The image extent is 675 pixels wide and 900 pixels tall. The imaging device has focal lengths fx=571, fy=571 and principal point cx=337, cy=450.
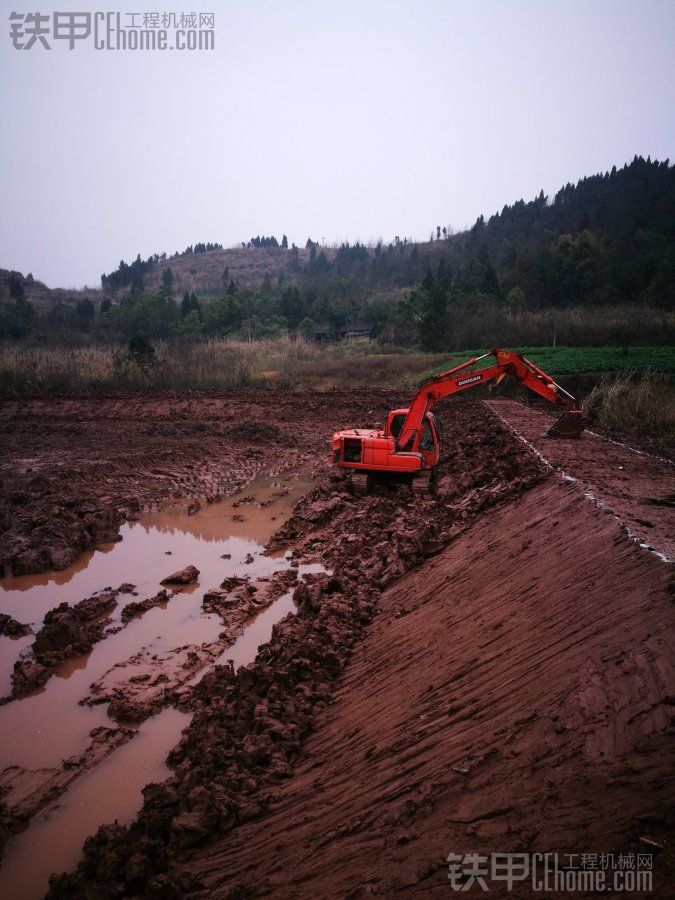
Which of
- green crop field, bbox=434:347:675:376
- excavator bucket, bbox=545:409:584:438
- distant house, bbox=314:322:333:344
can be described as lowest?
excavator bucket, bbox=545:409:584:438

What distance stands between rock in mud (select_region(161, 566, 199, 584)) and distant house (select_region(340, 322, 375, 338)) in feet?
133

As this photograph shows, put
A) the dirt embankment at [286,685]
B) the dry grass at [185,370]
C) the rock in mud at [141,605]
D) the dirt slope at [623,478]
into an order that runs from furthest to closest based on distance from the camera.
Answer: the dry grass at [185,370] < the rock in mud at [141,605] < the dirt slope at [623,478] < the dirt embankment at [286,685]

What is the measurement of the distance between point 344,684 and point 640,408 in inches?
463

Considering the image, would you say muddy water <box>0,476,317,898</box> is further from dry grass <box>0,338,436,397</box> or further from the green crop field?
the green crop field

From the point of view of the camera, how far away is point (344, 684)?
4965mm

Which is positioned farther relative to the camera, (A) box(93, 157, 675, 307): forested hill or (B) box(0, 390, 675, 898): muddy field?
(A) box(93, 157, 675, 307): forested hill

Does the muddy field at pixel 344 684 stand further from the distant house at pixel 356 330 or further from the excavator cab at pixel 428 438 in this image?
the distant house at pixel 356 330

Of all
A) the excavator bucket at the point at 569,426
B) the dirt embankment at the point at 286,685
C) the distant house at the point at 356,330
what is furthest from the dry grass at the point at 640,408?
the distant house at the point at 356,330

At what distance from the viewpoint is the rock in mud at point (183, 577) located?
7.85 m

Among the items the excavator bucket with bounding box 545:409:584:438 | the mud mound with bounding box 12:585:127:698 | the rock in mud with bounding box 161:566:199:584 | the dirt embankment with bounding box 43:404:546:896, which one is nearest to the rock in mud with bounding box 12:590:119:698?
the mud mound with bounding box 12:585:127:698

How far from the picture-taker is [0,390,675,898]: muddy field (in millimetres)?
2736

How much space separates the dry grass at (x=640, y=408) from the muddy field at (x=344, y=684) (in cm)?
376

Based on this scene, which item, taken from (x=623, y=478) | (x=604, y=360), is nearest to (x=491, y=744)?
(x=623, y=478)

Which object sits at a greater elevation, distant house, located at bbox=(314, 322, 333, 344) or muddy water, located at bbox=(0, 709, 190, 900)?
distant house, located at bbox=(314, 322, 333, 344)
